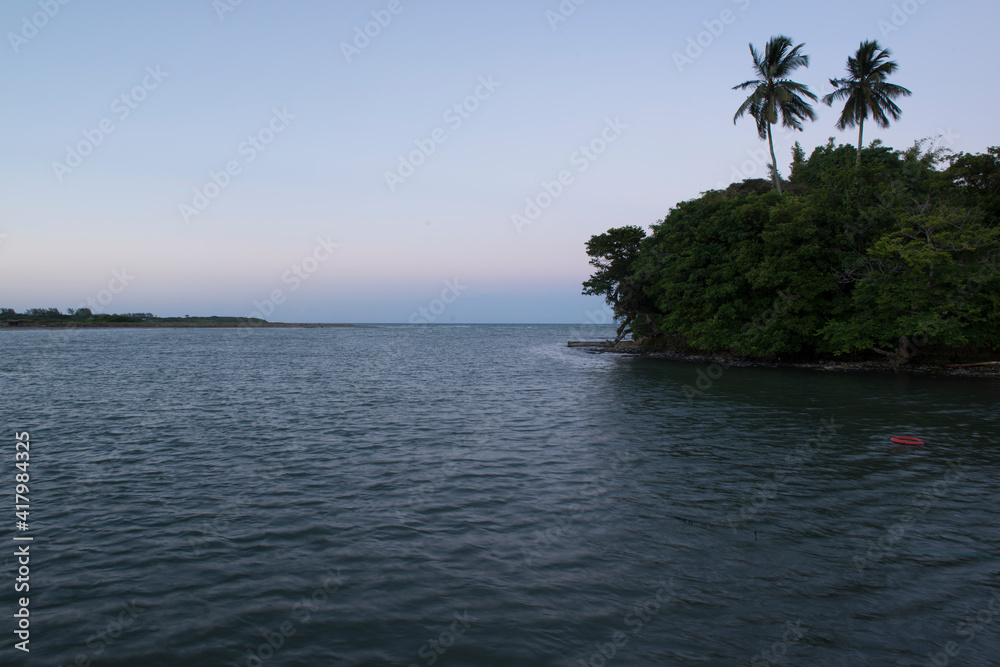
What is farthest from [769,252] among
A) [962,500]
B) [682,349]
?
[962,500]

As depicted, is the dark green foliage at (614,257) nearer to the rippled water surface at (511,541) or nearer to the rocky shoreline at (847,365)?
the rocky shoreline at (847,365)

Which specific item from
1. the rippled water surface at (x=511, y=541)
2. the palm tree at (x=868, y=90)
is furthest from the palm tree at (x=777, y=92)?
the rippled water surface at (x=511, y=541)

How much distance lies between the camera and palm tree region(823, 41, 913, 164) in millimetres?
49781

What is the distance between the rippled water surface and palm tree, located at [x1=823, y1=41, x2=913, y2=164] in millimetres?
40531

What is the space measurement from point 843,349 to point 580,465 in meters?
34.9

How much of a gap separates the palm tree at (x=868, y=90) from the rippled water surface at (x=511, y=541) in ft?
133

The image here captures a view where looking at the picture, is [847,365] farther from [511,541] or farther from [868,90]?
[511,541]

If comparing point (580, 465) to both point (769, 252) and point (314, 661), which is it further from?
point (769, 252)

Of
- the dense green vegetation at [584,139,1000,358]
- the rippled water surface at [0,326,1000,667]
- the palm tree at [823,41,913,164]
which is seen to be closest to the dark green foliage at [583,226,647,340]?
the dense green vegetation at [584,139,1000,358]

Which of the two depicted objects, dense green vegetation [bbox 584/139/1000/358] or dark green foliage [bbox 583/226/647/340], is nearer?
dense green vegetation [bbox 584/139/1000/358]

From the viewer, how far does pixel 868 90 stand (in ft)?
165

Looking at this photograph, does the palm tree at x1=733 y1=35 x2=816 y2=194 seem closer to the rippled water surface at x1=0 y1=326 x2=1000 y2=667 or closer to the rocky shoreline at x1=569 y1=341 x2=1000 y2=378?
the rocky shoreline at x1=569 y1=341 x2=1000 y2=378

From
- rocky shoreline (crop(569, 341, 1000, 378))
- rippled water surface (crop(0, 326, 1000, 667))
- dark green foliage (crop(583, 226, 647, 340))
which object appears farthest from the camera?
dark green foliage (crop(583, 226, 647, 340))

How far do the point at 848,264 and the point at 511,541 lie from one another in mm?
42908
